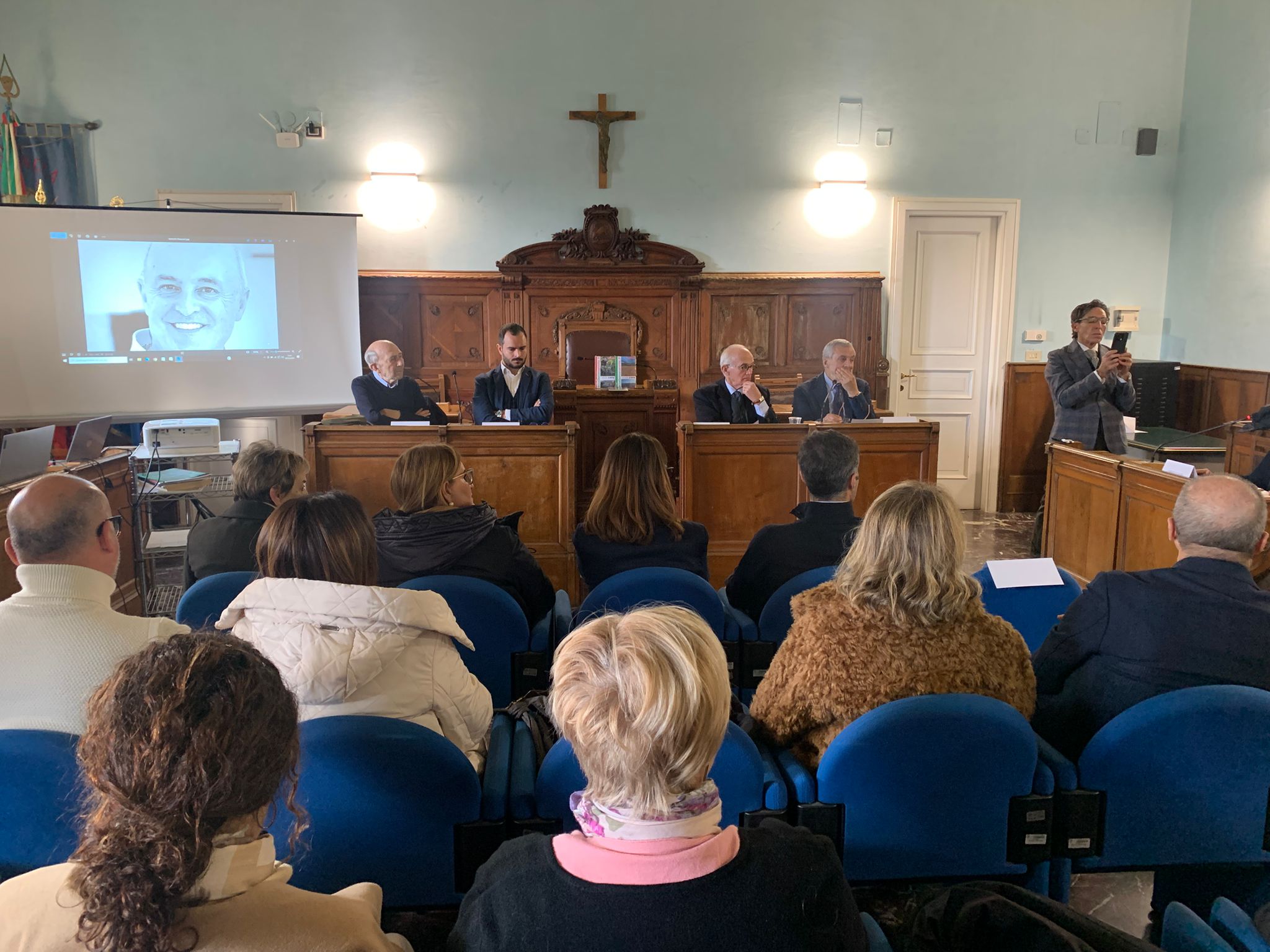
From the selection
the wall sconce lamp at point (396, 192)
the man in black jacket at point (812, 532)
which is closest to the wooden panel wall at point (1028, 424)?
the wall sconce lamp at point (396, 192)

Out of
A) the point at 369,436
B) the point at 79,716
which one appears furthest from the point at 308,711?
the point at 369,436

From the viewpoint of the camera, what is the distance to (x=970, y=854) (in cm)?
180

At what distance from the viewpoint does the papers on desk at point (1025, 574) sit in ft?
8.60

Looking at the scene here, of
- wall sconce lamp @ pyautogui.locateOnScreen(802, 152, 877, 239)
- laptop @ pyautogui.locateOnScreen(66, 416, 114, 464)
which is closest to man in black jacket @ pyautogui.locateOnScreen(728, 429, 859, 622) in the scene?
laptop @ pyautogui.locateOnScreen(66, 416, 114, 464)

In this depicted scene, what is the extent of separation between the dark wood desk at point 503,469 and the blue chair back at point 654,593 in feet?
6.61

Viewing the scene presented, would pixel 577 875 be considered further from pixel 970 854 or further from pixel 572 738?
pixel 970 854

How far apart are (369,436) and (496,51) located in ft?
13.0

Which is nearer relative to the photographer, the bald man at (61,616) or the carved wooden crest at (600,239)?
the bald man at (61,616)

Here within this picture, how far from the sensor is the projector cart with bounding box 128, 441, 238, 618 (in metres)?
4.66

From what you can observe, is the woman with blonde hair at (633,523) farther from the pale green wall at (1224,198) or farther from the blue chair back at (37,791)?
the pale green wall at (1224,198)

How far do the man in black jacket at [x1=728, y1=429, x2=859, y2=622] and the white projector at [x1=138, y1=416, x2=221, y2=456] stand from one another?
389 centimetres

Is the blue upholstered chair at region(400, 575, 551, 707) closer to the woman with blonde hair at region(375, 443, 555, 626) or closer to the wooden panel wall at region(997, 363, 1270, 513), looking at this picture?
the woman with blonde hair at region(375, 443, 555, 626)

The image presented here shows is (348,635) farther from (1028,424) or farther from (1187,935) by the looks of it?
(1028,424)

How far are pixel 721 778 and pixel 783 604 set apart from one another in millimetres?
945
